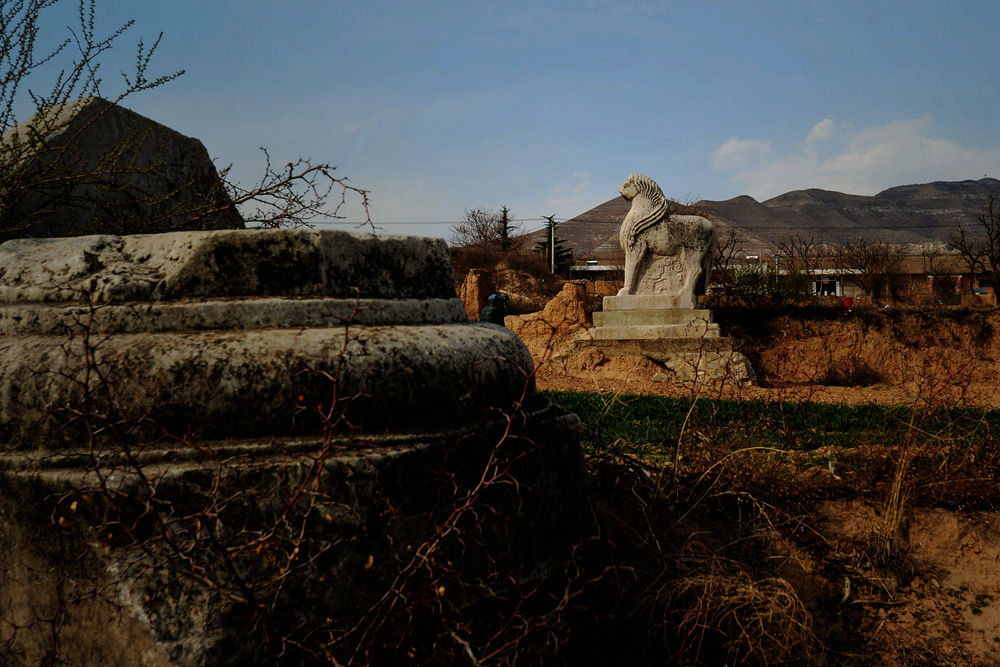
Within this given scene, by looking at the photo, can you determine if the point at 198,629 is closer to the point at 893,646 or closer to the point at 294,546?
the point at 294,546

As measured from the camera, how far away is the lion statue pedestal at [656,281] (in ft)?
33.3

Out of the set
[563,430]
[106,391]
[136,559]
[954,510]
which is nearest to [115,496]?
[136,559]

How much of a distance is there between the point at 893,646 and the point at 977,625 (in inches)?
21.4

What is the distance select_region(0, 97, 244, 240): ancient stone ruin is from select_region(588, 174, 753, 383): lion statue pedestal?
306 inches

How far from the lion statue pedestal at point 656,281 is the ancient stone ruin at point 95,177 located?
7.78 metres

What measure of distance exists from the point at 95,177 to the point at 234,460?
199cm

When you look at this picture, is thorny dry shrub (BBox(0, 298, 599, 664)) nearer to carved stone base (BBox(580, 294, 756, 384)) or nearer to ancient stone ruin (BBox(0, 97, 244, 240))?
ancient stone ruin (BBox(0, 97, 244, 240))

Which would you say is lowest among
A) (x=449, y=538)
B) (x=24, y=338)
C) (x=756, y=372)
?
(x=756, y=372)

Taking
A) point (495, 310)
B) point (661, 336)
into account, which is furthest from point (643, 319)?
point (495, 310)

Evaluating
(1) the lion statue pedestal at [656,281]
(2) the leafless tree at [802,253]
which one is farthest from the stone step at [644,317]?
(2) the leafless tree at [802,253]

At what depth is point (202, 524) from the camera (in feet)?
4.88

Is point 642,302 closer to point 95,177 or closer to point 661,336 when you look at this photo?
point 661,336

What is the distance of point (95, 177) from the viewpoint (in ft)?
9.50

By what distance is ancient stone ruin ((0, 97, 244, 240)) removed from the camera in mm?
2783
